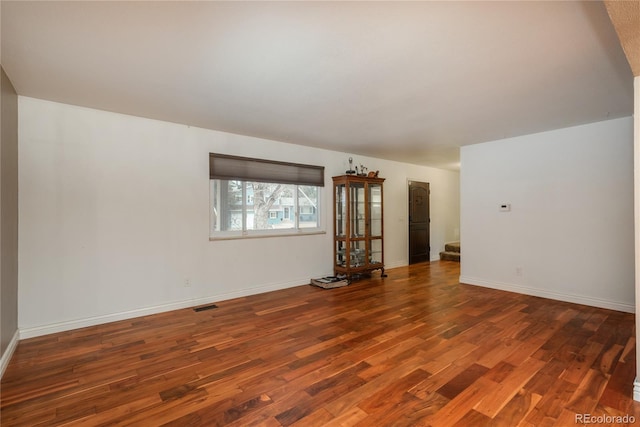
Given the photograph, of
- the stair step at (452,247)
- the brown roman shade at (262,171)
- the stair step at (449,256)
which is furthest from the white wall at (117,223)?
the stair step at (452,247)

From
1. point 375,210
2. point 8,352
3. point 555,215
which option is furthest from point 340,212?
point 8,352

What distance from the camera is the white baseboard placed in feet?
11.5

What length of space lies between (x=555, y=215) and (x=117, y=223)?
17.7 ft

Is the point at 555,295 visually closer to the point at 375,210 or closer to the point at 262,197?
the point at 375,210

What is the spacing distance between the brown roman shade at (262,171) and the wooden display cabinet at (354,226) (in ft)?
1.53

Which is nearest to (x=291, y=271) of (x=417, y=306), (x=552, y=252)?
(x=417, y=306)

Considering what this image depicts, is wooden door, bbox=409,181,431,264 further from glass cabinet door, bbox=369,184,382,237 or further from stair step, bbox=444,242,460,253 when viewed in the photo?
glass cabinet door, bbox=369,184,382,237

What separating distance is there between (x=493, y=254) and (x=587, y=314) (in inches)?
53.8

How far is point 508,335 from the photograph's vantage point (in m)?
2.82

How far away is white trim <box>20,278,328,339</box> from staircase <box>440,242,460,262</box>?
422 centimetres

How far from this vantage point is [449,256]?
702 cm

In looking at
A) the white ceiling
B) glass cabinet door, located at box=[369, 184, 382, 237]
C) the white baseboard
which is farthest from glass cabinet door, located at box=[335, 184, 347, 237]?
the white baseboard

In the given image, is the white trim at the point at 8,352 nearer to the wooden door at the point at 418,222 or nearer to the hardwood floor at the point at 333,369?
the hardwood floor at the point at 333,369

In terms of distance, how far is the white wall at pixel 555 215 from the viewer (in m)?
3.51
